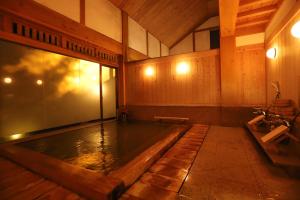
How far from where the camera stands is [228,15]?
384cm

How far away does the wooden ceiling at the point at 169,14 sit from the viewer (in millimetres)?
7078

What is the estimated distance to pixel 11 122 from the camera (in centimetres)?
466

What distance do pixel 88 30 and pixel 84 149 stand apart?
4157 mm

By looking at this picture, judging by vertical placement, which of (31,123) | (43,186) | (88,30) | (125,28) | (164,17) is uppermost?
(164,17)

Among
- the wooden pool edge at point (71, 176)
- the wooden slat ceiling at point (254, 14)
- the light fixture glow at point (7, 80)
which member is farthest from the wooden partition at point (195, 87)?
the wooden pool edge at point (71, 176)

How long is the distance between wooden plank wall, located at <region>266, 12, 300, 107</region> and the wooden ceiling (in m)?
5.02

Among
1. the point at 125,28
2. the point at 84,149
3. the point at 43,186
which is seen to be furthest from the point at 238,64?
the point at 43,186

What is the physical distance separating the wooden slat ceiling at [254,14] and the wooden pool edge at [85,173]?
14.2 ft

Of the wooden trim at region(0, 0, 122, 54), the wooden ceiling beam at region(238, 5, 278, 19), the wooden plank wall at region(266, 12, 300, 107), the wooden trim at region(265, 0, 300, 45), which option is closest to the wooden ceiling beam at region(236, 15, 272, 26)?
the wooden ceiling beam at region(238, 5, 278, 19)

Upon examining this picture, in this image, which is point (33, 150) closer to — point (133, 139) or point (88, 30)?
point (133, 139)

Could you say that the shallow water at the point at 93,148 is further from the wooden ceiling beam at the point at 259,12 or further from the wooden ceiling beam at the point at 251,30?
the wooden ceiling beam at the point at 251,30

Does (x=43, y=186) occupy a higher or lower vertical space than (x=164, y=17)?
lower

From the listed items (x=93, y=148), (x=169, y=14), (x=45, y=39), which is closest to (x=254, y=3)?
(x=169, y=14)

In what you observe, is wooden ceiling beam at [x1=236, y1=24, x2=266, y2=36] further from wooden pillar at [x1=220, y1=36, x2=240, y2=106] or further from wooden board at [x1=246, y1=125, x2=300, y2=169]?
wooden board at [x1=246, y1=125, x2=300, y2=169]
